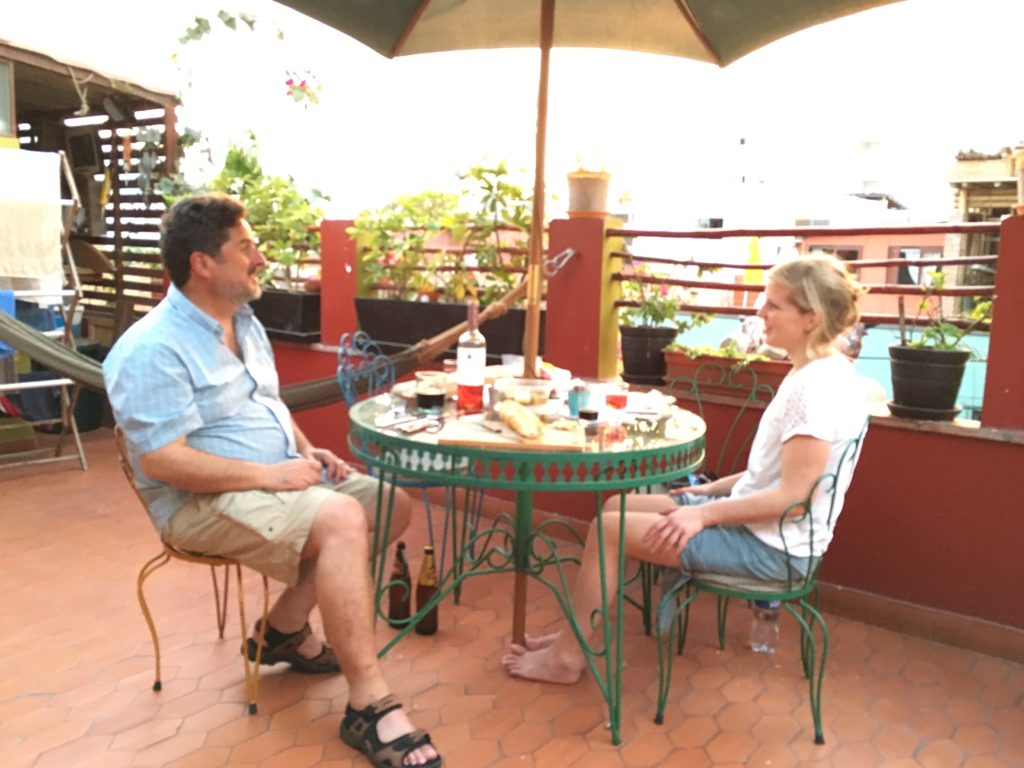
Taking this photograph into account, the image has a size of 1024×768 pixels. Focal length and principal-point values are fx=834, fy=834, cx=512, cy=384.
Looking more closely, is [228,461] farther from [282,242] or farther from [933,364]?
[282,242]

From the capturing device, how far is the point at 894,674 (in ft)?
8.28

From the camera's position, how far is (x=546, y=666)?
7.88 feet

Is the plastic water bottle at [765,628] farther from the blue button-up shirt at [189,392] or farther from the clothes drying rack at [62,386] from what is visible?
the clothes drying rack at [62,386]

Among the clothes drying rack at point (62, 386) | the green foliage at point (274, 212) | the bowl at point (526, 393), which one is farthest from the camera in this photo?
the green foliage at point (274, 212)

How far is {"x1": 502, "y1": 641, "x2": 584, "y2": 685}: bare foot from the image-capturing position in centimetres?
238

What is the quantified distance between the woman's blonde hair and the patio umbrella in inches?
29.7

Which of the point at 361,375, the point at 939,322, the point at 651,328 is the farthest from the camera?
the point at 361,375

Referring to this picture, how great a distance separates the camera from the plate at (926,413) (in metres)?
2.70

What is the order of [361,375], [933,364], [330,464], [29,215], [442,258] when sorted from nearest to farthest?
[330,464] < [933,364] < [361,375] < [442,258] < [29,215]

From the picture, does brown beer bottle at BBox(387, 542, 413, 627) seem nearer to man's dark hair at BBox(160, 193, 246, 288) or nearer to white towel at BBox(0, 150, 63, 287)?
man's dark hair at BBox(160, 193, 246, 288)

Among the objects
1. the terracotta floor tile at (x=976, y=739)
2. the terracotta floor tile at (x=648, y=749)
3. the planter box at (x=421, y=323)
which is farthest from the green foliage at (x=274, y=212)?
the terracotta floor tile at (x=976, y=739)

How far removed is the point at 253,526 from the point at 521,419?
2.29 ft

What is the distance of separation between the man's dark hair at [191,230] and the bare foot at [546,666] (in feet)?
4.66

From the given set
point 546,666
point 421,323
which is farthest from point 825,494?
point 421,323
